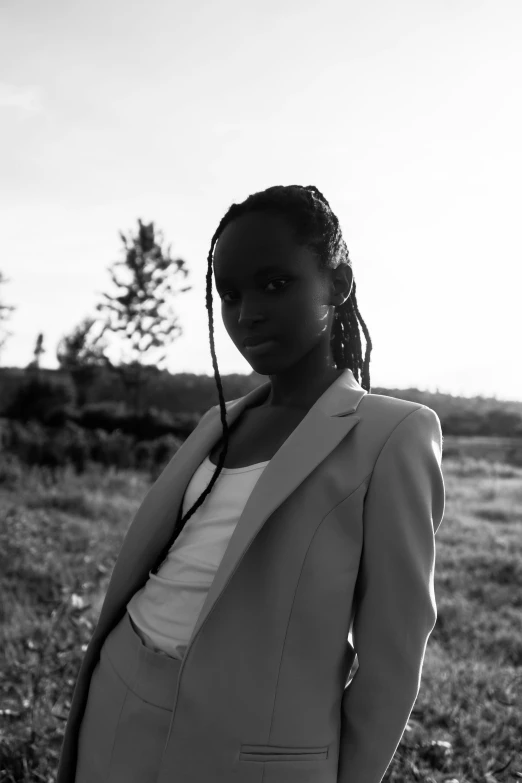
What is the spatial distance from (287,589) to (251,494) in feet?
0.63

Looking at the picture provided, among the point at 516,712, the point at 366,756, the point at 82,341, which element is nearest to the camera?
the point at 366,756

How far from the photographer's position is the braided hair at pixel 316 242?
1.54 meters

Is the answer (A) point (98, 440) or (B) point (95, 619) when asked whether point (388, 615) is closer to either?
(B) point (95, 619)

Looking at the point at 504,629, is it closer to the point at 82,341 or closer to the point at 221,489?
the point at 221,489

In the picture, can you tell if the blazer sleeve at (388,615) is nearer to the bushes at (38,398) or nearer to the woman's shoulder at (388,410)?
the woman's shoulder at (388,410)

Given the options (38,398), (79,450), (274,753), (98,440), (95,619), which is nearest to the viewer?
(274,753)

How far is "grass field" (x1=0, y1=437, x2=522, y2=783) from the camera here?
284cm

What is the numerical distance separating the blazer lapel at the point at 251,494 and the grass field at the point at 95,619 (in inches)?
50.4

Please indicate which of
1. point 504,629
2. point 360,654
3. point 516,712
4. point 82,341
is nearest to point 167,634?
point 360,654

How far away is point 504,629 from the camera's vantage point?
493 cm

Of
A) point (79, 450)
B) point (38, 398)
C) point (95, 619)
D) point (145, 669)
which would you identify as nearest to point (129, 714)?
point (145, 669)

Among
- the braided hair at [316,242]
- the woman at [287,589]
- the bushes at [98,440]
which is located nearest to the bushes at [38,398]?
the bushes at [98,440]

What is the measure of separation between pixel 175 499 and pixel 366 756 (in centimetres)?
71

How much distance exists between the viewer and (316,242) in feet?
5.08
